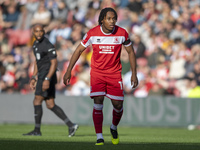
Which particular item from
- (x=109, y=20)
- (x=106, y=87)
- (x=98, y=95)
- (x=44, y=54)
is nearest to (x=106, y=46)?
(x=109, y=20)

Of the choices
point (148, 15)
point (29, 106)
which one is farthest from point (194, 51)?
point (29, 106)

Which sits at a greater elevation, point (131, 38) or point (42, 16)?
point (42, 16)

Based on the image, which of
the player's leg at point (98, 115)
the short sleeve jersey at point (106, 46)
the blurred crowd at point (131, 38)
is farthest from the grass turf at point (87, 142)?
the blurred crowd at point (131, 38)

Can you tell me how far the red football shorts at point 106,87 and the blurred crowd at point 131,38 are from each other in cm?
885

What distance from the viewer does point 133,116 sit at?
17391 millimetres

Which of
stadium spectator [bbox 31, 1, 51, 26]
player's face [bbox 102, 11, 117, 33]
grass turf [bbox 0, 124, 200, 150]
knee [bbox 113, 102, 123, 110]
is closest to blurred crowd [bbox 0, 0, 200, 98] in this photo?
stadium spectator [bbox 31, 1, 51, 26]

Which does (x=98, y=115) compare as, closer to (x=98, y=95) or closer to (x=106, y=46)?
(x=98, y=95)

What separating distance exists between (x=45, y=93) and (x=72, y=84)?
7.42 meters

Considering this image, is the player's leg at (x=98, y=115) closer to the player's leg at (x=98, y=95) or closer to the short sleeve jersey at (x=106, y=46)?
the player's leg at (x=98, y=95)

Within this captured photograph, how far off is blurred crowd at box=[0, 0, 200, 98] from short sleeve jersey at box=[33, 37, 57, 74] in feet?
22.4

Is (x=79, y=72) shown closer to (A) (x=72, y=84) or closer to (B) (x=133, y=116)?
(A) (x=72, y=84)

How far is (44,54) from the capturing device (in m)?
11.5

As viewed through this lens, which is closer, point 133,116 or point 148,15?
point 133,116

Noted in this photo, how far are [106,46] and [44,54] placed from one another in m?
3.04
